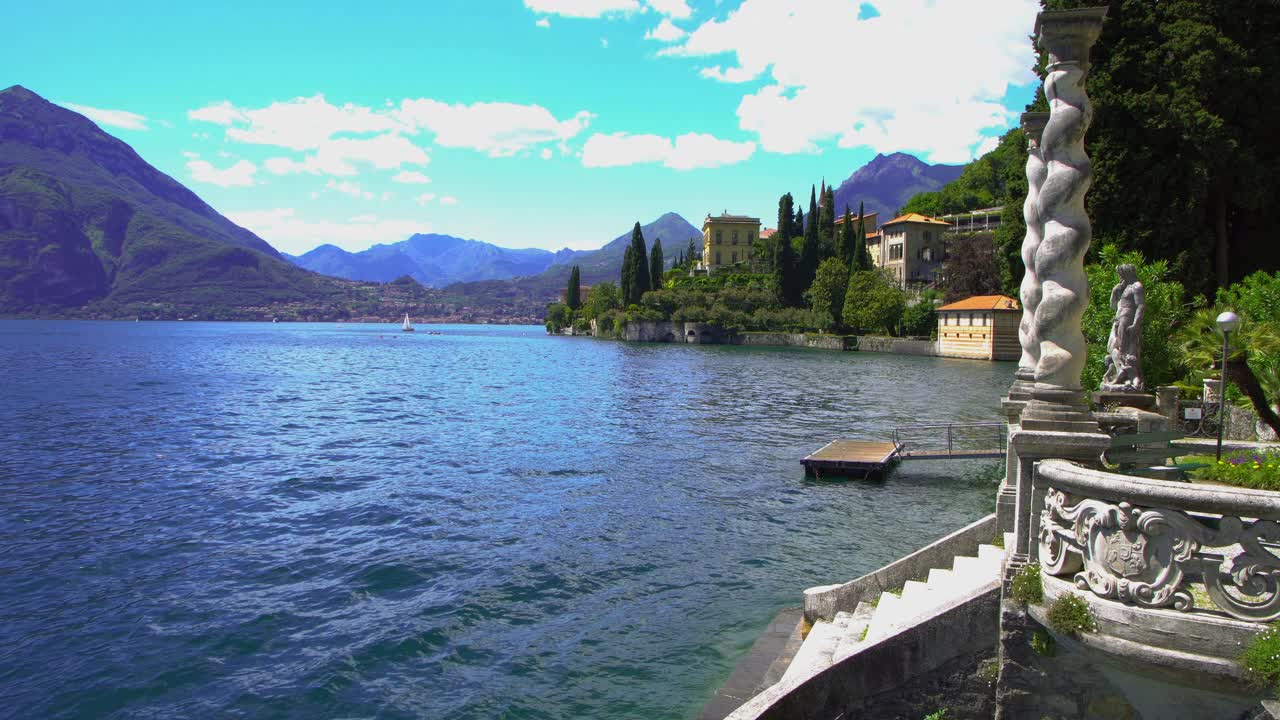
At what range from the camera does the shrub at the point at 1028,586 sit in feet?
20.9

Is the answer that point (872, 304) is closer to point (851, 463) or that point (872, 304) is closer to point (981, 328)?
point (981, 328)

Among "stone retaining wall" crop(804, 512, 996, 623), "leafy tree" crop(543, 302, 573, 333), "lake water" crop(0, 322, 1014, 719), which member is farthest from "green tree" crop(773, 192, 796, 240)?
"stone retaining wall" crop(804, 512, 996, 623)

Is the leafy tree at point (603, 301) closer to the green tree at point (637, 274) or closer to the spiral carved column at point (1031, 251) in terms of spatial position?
the green tree at point (637, 274)

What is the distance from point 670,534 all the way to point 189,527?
35.2ft

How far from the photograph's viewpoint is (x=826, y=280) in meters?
105

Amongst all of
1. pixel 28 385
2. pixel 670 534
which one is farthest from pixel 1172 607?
pixel 28 385

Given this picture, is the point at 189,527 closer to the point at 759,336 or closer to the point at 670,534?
the point at 670,534

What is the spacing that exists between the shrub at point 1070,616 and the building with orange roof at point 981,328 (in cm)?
7303

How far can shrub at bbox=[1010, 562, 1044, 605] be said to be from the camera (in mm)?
6383

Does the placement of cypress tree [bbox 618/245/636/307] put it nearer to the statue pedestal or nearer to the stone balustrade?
the statue pedestal

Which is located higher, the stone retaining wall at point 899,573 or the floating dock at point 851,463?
the stone retaining wall at point 899,573

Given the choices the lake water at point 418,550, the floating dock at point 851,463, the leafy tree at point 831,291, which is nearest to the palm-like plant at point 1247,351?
the lake water at point 418,550

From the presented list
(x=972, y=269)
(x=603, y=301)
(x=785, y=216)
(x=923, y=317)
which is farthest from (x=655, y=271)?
(x=972, y=269)

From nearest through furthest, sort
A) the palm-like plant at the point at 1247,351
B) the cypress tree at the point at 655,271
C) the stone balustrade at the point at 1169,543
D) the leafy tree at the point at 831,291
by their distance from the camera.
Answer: the stone balustrade at the point at 1169,543 → the palm-like plant at the point at 1247,351 → the leafy tree at the point at 831,291 → the cypress tree at the point at 655,271
